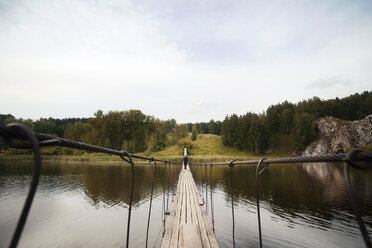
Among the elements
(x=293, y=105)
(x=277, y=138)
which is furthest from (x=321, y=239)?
(x=293, y=105)

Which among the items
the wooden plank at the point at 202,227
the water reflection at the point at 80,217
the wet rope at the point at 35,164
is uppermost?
the wet rope at the point at 35,164

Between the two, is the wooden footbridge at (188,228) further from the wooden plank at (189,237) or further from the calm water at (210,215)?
the calm water at (210,215)

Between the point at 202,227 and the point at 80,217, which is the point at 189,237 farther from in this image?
the point at 80,217

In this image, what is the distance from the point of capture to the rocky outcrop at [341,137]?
43125 mm

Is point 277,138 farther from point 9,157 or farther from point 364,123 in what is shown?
point 9,157

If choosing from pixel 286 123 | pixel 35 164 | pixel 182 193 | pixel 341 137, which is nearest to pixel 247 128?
pixel 286 123

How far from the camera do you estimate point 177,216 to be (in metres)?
4.86

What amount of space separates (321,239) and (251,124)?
4924 centimetres

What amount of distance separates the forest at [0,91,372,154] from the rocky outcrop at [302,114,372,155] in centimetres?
223

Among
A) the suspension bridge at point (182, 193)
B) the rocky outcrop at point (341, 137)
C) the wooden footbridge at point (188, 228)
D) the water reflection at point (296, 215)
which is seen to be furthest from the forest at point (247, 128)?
the suspension bridge at point (182, 193)

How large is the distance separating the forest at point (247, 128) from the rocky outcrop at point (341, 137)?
7.31 ft

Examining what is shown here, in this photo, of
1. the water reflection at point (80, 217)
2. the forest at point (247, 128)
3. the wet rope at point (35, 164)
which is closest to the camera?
the wet rope at point (35, 164)

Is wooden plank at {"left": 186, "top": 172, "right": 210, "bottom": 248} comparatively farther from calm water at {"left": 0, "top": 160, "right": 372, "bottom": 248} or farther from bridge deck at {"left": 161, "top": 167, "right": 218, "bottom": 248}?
calm water at {"left": 0, "top": 160, "right": 372, "bottom": 248}

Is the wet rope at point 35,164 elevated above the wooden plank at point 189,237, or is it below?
above
